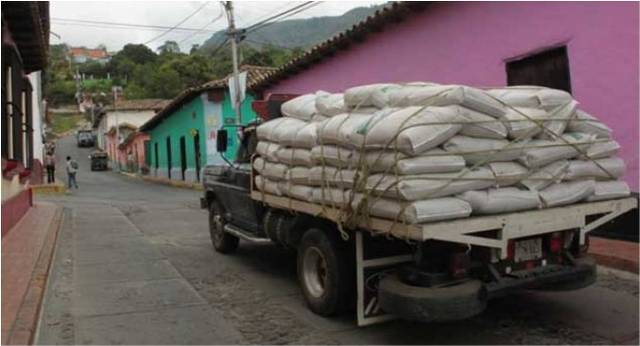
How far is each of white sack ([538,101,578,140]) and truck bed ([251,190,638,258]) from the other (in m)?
0.56

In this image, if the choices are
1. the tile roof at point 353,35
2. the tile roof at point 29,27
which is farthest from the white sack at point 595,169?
the tile roof at point 29,27

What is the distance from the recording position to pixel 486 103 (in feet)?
14.9

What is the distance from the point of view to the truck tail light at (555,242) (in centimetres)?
482

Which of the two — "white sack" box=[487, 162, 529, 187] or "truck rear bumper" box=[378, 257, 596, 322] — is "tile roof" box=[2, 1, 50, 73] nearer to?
"truck rear bumper" box=[378, 257, 596, 322]

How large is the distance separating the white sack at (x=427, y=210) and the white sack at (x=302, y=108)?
1.86 meters

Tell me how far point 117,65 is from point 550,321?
84.4m

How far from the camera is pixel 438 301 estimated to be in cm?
420

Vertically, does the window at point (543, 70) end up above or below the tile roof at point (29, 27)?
below

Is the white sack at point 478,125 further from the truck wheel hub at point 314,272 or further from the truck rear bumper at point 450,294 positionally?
the truck wheel hub at point 314,272

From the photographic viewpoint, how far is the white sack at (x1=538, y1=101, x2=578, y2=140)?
15.7ft

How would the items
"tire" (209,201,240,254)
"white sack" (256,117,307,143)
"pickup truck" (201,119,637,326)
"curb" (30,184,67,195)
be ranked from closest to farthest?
"pickup truck" (201,119,637,326), "white sack" (256,117,307,143), "tire" (209,201,240,254), "curb" (30,184,67,195)

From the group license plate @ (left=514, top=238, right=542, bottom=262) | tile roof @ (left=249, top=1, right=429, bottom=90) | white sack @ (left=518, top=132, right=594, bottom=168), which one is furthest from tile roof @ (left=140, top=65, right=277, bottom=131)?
license plate @ (left=514, top=238, right=542, bottom=262)

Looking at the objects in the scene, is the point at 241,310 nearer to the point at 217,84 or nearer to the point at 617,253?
the point at 617,253

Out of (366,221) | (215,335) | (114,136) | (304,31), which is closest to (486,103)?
(366,221)
